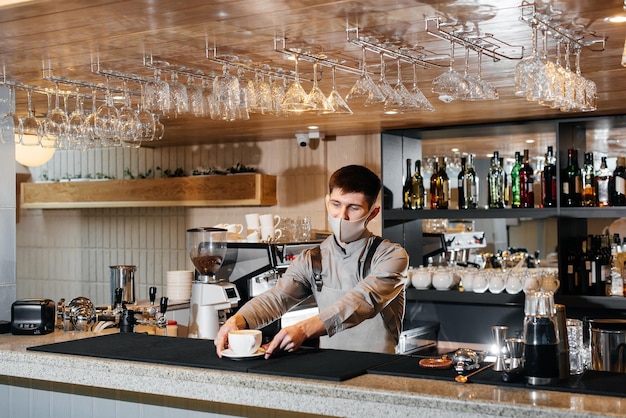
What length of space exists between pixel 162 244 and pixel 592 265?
4086mm

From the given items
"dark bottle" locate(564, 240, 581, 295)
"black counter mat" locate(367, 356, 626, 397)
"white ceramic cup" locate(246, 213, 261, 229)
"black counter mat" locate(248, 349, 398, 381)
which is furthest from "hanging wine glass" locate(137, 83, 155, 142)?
"dark bottle" locate(564, 240, 581, 295)

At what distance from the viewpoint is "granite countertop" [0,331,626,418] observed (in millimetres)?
2090

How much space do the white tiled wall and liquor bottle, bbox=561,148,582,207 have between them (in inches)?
65.3

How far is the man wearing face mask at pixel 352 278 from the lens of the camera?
3016 millimetres

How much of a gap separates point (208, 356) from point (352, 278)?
0.80 m

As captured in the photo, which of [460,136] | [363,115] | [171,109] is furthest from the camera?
[460,136]

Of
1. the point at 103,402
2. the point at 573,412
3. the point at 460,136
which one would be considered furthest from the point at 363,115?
the point at 573,412

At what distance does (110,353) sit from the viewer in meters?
2.91

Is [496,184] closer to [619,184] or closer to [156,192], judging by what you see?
[619,184]

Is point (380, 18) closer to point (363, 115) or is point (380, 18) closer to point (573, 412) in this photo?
point (573, 412)

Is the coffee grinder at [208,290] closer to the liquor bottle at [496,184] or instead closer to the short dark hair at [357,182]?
the short dark hair at [357,182]

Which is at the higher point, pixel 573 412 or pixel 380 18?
pixel 380 18

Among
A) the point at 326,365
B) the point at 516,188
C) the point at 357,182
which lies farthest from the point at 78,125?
the point at 516,188

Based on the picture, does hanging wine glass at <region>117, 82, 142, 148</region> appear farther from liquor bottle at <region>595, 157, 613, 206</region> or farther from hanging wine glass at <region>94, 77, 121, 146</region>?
liquor bottle at <region>595, 157, 613, 206</region>
